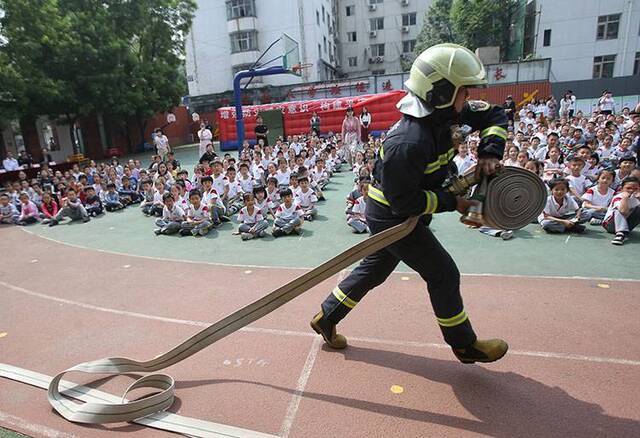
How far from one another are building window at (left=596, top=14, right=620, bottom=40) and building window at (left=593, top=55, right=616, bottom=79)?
119 cm

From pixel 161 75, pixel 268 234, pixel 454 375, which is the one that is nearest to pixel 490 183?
pixel 454 375

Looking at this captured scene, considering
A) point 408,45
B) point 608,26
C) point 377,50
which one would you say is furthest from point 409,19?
Result: point 608,26

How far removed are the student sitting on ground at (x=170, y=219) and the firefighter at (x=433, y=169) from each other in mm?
5793

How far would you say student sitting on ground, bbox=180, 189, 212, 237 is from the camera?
7.80 metres

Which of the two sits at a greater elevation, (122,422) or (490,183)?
(490,183)

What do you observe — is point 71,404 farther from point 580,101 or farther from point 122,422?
point 580,101

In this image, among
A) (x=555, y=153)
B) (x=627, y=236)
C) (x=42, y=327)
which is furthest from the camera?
(x=555, y=153)

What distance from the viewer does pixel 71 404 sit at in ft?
9.61

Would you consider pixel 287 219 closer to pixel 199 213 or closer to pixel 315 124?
pixel 199 213

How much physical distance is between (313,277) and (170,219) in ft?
20.2

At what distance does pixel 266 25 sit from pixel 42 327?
35.1 m

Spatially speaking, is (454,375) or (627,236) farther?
(627,236)

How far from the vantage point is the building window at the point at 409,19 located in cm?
4478

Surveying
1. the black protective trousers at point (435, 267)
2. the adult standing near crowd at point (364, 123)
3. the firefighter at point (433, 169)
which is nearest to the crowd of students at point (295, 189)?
the adult standing near crowd at point (364, 123)
